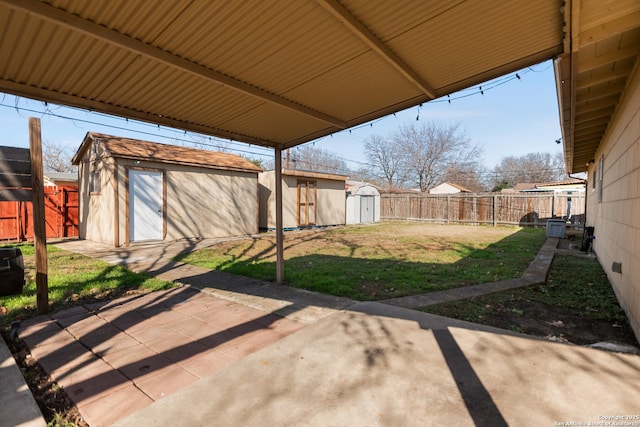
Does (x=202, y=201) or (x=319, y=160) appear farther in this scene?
(x=319, y=160)

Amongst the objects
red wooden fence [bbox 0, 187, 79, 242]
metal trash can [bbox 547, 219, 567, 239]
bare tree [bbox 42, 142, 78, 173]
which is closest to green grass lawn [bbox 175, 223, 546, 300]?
metal trash can [bbox 547, 219, 567, 239]

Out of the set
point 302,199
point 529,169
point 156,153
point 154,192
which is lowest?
point 302,199

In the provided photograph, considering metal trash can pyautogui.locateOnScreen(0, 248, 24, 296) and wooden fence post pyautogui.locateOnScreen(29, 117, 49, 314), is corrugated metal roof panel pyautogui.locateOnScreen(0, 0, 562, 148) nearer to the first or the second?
wooden fence post pyautogui.locateOnScreen(29, 117, 49, 314)

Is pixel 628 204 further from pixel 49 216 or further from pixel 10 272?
pixel 49 216

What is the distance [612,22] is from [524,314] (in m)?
3.02

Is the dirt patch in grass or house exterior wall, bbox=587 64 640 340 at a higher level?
house exterior wall, bbox=587 64 640 340

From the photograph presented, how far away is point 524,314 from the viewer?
3.84 m

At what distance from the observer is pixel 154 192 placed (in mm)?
10727

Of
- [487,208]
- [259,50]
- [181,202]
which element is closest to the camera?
[259,50]

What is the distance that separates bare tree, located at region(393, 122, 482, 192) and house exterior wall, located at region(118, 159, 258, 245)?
2512 cm

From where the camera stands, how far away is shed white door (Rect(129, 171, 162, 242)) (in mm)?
10227

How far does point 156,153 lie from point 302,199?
7203 mm

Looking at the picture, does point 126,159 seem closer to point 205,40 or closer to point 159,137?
point 159,137

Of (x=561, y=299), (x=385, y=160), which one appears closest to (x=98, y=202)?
(x=561, y=299)
